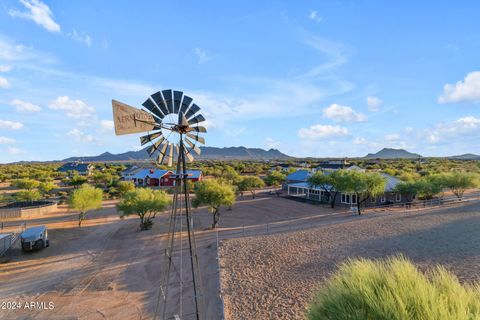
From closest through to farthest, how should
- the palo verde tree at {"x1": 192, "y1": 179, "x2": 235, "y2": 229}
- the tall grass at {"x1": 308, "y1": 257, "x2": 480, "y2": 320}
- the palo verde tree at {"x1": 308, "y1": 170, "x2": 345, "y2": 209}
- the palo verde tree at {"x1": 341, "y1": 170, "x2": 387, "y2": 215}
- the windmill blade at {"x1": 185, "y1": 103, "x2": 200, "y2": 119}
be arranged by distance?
1. the tall grass at {"x1": 308, "y1": 257, "x2": 480, "y2": 320}
2. the windmill blade at {"x1": 185, "y1": 103, "x2": 200, "y2": 119}
3. the palo verde tree at {"x1": 192, "y1": 179, "x2": 235, "y2": 229}
4. the palo verde tree at {"x1": 341, "y1": 170, "x2": 387, "y2": 215}
5. the palo verde tree at {"x1": 308, "y1": 170, "x2": 345, "y2": 209}

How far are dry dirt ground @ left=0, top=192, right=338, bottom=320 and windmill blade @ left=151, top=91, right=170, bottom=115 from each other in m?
7.94

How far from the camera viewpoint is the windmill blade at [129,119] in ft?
19.2

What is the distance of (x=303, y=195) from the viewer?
142 ft

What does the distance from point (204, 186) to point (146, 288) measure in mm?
13347

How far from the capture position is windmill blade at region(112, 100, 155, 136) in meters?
5.86

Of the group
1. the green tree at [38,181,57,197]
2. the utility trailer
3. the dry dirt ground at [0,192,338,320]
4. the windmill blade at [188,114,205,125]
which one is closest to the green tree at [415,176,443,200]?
the dry dirt ground at [0,192,338,320]

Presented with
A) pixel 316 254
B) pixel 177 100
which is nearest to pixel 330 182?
pixel 316 254

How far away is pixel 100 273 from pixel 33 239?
25.7 ft

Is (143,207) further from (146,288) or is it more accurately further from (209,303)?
(209,303)

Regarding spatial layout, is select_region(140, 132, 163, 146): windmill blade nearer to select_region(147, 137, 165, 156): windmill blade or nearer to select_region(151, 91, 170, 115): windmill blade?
select_region(147, 137, 165, 156): windmill blade

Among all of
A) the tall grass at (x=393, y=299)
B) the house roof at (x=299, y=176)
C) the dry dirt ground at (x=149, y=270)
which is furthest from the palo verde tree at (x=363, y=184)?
the tall grass at (x=393, y=299)

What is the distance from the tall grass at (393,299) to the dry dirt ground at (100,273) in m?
6.57

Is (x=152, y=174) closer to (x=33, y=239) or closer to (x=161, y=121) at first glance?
(x=33, y=239)

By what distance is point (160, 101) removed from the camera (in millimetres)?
6617
